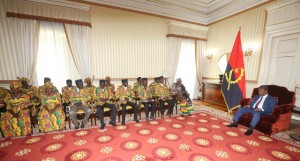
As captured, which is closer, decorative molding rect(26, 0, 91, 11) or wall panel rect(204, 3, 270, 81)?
decorative molding rect(26, 0, 91, 11)

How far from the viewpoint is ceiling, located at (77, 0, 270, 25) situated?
5344mm

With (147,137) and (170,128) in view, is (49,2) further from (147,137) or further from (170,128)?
(170,128)

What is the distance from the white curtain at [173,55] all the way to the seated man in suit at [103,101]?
339 cm

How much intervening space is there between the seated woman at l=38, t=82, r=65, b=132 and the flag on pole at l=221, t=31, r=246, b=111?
16.7 ft

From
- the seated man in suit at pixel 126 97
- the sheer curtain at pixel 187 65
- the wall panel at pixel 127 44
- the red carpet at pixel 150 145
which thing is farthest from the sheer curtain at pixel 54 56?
the sheer curtain at pixel 187 65

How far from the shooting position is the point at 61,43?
4.98 metres

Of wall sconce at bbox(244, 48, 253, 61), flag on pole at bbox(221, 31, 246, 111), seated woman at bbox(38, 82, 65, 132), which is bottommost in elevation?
seated woman at bbox(38, 82, 65, 132)

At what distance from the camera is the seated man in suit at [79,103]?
3.70 metres

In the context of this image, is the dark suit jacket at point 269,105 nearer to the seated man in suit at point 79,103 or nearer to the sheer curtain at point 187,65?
the sheer curtain at point 187,65

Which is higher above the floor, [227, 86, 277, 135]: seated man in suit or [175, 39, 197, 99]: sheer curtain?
[175, 39, 197, 99]: sheer curtain

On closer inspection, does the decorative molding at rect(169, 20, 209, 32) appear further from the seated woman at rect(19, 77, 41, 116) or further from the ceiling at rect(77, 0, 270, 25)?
the seated woman at rect(19, 77, 41, 116)

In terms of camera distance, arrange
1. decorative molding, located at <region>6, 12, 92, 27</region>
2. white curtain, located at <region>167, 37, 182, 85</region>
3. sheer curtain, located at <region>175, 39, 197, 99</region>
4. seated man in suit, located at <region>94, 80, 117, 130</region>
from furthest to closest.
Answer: sheer curtain, located at <region>175, 39, 197, 99</region>
white curtain, located at <region>167, 37, 182, 85</region>
decorative molding, located at <region>6, 12, 92, 27</region>
seated man in suit, located at <region>94, 80, 117, 130</region>

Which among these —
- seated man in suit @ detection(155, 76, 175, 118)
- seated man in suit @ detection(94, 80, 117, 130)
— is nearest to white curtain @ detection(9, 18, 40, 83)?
seated man in suit @ detection(94, 80, 117, 130)

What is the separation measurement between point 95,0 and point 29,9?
6.78ft
